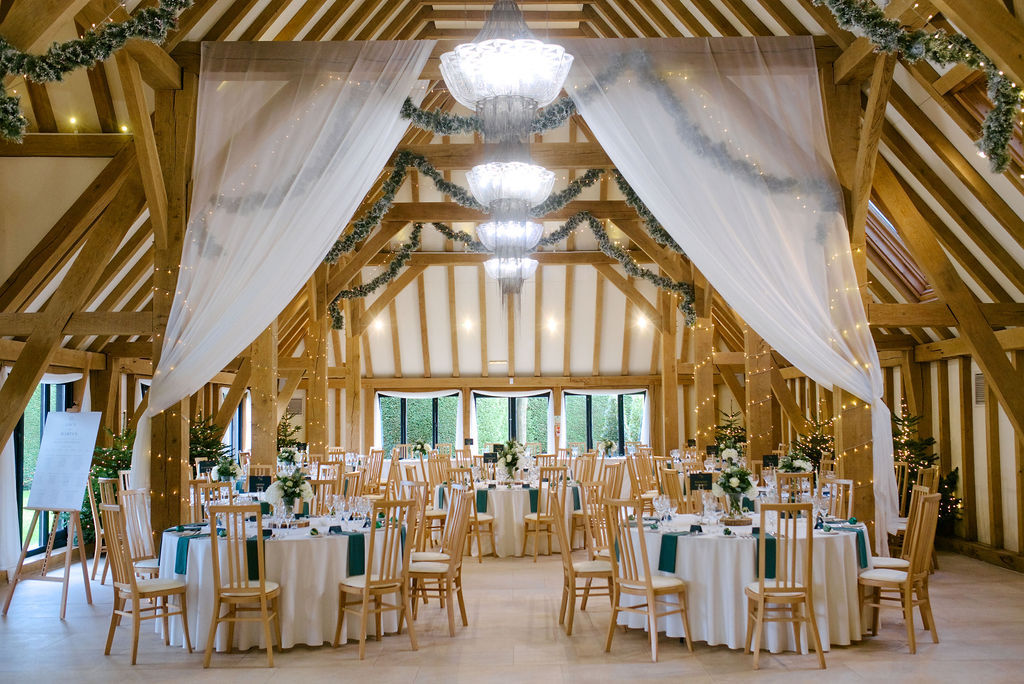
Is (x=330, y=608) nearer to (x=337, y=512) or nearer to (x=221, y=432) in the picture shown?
(x=337, y=512)

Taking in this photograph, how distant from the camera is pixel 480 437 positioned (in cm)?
2086

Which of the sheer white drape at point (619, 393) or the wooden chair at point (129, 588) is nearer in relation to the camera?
the wooden chair at point (129, 588)

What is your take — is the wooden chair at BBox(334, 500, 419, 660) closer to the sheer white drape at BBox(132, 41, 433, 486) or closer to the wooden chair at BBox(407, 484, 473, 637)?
the wooden chair at BBox(407, 484, 473, 637)

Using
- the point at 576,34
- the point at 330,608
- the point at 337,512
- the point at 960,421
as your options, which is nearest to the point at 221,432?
the point at 337,512

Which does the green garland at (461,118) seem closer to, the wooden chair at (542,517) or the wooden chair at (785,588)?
the wooden chair at (785,588)

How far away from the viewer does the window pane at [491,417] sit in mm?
20875

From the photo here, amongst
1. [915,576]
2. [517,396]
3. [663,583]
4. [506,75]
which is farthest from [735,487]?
[517,396]

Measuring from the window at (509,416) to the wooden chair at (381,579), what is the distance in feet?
47.2

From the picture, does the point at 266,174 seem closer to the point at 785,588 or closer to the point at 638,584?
the point at 638,584

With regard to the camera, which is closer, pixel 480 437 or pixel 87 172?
pixel 87 172

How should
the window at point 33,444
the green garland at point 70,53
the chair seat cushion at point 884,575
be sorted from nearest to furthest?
the green garland at point 70,53 < the chair seat cushion at point 884,575 < the window at point 33,444

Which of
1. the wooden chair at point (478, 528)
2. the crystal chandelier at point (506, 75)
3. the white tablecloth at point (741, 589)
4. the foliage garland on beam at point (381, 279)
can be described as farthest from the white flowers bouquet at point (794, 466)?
the foliage garland on beam at point (381, 279)

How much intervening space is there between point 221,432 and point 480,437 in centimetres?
912

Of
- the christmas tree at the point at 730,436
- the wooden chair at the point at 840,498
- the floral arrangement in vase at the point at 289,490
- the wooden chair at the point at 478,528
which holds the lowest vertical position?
the wooden chair at the point at 478,528
